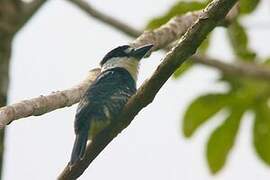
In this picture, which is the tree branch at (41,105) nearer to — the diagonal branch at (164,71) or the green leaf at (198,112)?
the diagonal branch at (164,71)

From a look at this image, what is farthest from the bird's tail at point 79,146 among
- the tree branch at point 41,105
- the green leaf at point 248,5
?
the green leaf at point 248,5

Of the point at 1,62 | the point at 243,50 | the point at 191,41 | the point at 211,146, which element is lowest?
the point at 211,146

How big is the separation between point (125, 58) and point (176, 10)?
4.63ft

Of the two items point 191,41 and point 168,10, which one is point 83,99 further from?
point 168,10

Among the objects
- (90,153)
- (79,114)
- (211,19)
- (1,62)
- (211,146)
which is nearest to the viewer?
(211,19)

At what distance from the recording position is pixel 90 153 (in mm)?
3691

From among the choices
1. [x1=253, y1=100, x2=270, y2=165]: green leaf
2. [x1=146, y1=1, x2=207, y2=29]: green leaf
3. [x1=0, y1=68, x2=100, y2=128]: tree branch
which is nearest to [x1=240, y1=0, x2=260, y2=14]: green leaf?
[x1=146, y1=1, x2=207, y2=29]: green leaf

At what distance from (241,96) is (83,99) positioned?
2.14 metres

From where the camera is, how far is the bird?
3855mm

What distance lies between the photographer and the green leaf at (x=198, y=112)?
19.2 feet

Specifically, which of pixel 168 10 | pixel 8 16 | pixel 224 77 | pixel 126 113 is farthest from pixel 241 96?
pixel 126 113

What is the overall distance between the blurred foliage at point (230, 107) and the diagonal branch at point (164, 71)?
80.9 inches

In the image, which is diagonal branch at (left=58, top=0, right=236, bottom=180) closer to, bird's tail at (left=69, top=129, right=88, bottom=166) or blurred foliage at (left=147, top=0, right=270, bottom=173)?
bird's tail at (left=69, top=129, right=88, bottom=166)

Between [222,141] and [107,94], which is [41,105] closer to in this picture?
[107,94]
